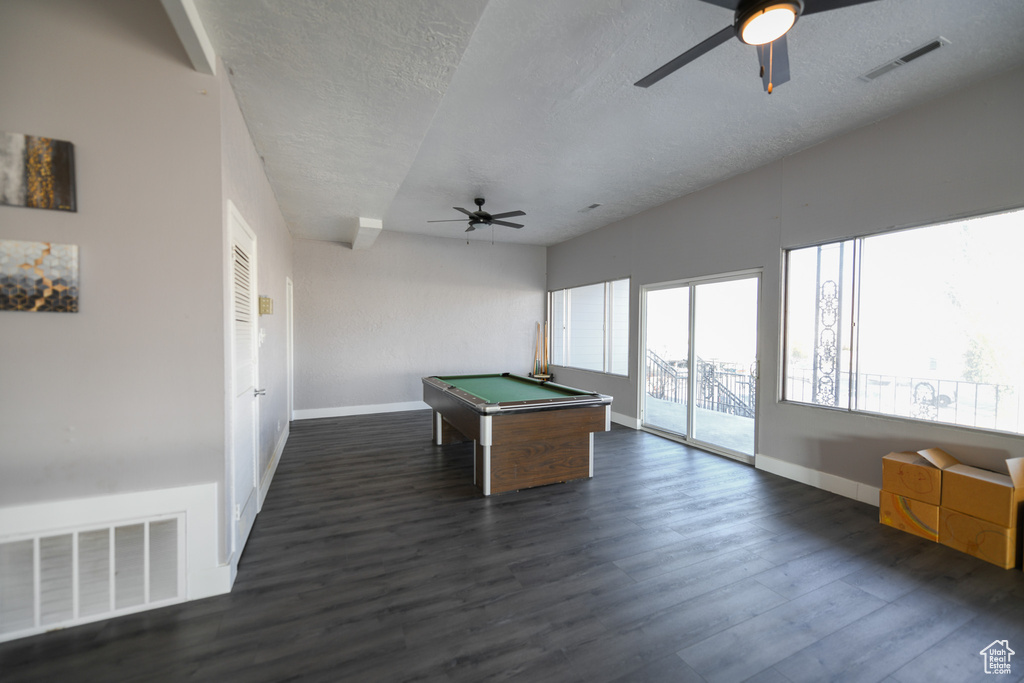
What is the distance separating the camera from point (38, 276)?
166 centimetres

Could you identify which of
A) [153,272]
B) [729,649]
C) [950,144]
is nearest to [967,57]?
[950,144]

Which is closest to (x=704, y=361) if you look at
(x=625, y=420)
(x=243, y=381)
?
(x=625, y=420)

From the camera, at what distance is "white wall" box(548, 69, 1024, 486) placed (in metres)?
2.59

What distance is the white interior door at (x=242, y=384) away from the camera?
2.16 metres

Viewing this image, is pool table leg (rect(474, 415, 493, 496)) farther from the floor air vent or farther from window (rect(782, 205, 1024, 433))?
window (rect(782, 205, 1024, 433))

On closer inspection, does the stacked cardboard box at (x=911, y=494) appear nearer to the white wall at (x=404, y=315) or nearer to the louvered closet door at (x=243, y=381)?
the louvered closet door at (x=243, y=381)

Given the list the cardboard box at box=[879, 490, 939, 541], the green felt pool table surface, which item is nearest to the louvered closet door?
the green felt pool table surface

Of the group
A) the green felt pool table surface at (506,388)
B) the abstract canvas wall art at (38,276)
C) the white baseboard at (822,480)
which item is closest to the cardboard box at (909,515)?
the white baseboard at (822,480)

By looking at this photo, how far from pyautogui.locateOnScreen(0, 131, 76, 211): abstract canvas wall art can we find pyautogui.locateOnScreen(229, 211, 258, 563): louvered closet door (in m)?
0.60

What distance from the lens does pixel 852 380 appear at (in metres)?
3.33

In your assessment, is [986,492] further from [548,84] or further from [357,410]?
[357,410]

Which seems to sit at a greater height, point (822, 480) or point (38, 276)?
point (38, 276)

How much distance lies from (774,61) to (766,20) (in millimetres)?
398

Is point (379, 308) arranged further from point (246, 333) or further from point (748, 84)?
point (748, 84)
